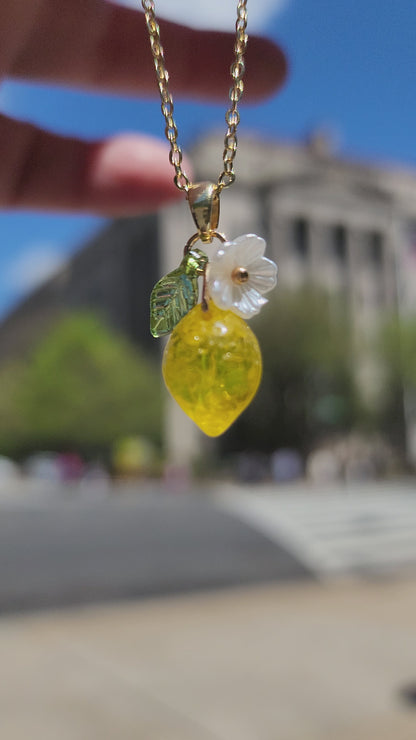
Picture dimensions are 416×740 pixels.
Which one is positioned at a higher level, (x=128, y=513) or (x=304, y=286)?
(x=304, y=286)

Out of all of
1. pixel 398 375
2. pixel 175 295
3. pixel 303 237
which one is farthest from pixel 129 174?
pixel 398 375

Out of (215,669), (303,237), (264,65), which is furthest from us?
(303,237)

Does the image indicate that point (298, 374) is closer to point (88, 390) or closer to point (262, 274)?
point (88, 390)

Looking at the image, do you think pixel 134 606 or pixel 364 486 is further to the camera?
pixel 364 486

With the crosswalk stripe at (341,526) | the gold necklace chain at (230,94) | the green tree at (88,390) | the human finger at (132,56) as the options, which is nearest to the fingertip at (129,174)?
the human finger at (132,56)

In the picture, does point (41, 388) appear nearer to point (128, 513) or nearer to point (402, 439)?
point (402, 439)

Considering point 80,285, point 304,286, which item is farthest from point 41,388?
point 304,286
